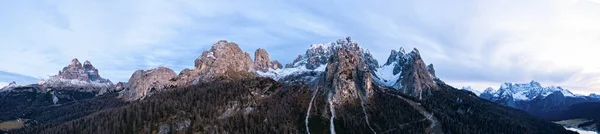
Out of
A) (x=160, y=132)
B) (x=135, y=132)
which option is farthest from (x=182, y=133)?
(x=135, y=132)

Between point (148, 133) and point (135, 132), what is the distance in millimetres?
8991

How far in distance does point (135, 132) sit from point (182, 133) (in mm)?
24122

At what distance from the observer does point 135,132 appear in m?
200

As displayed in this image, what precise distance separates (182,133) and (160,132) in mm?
10875

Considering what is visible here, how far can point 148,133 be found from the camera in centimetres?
19600

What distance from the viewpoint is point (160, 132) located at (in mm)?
198250

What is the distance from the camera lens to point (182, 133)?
199250mm

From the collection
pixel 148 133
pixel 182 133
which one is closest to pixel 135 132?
pixel 148 133

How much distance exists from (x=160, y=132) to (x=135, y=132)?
13404 millimetres

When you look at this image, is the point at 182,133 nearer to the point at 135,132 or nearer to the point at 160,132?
the point at 160,132

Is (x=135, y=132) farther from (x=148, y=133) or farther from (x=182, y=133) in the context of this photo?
(x=182, y=133)

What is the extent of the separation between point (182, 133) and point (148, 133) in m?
16.3
